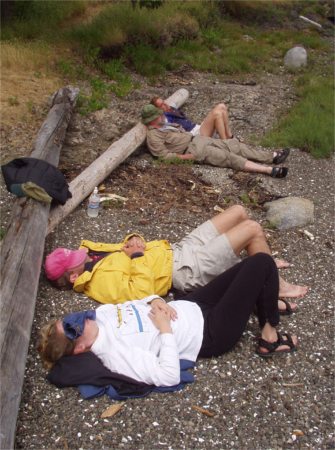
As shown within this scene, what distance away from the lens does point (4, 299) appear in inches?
151

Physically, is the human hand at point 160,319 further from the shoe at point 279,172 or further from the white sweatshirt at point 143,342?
the shoe at point 279,172

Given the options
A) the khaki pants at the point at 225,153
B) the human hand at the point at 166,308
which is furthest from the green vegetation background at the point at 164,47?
the human hand at the point at 166,308

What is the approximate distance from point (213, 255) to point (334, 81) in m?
8.68

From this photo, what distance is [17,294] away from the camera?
4.01 meters

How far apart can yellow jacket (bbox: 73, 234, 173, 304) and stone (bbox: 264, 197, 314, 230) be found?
195 centimetres

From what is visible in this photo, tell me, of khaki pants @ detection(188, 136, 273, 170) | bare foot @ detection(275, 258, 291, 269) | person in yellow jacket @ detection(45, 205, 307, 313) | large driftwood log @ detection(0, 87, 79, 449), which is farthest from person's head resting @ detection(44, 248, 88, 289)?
khaki pants @ detection(188, 136, 273, 170)

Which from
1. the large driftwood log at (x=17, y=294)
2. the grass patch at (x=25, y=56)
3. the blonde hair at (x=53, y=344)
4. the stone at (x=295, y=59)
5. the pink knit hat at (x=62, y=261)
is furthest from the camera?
the stone at (x=295, y=59)

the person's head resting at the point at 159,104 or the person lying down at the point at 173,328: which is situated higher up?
the person lying down at the point at 173,328

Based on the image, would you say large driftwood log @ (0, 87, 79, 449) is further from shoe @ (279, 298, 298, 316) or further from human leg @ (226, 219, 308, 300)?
shoe @ (279, 298, 298, 316)

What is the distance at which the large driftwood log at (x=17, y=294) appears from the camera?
3205mm

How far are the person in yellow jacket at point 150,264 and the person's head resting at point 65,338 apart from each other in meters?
0.72

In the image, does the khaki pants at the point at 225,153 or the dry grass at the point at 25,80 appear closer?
the khaki pants at the point at 225,153

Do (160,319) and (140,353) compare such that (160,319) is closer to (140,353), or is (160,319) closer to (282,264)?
(140,353)

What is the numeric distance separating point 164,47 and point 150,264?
9615 millimetres
